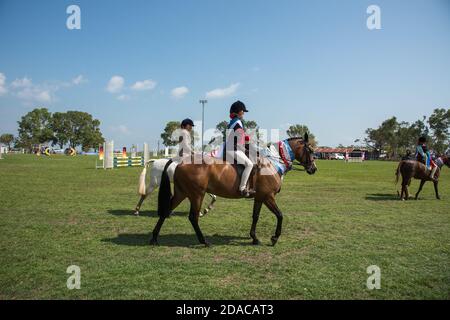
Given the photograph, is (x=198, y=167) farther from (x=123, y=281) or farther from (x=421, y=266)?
(x=421, y=266)

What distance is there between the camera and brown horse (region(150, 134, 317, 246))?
6.45 metres

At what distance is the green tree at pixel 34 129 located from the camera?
323 ft

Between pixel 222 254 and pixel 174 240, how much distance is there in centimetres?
144

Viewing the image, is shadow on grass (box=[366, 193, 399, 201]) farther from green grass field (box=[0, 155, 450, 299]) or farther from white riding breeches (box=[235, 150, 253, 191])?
white riding breeches (box=[235, 150, 253, 191])

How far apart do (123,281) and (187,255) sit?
59.1 inches

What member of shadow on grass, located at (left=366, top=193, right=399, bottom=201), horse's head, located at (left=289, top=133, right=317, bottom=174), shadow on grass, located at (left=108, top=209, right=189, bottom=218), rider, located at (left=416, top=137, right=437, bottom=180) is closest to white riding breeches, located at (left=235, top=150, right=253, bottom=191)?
horse's head, located at (left=289, top=133, right=317, bottom=174)

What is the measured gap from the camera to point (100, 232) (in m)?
7.30

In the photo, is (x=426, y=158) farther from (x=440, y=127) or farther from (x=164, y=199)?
→ (x=440, y=127)

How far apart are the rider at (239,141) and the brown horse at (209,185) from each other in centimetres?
19

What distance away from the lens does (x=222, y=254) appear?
5.91m

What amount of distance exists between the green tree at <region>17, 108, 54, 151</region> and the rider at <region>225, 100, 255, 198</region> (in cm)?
10859

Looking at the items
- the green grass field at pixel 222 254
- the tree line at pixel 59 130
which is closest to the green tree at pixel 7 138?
the tree line at pixel 59 130

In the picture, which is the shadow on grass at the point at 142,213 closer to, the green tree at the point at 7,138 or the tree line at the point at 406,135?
the tree line at the point at 406,135

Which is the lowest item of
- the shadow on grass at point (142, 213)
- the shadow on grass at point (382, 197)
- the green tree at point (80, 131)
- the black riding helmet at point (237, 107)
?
the shadow on grass at point (142, 213)
